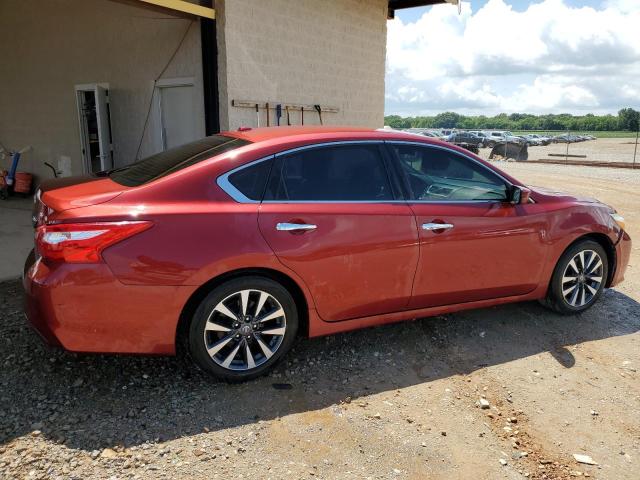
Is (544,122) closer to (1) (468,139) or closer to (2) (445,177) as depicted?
(1) (468,139)

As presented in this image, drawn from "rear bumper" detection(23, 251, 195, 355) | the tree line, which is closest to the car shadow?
"rear bumper" detection(23, 251, 195, 355)

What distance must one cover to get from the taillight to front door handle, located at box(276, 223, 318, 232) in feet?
2.77

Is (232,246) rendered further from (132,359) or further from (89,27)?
(89,27)

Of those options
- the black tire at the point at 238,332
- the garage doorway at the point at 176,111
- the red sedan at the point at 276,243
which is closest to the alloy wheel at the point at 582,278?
the red sedan at the point at 276,243

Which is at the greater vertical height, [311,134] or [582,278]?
[311,134]

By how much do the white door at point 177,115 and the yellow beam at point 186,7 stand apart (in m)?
1.20

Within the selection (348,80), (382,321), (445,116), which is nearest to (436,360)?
(382,321)

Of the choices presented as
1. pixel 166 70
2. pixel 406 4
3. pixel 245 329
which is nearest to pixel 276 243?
pixel 245 329

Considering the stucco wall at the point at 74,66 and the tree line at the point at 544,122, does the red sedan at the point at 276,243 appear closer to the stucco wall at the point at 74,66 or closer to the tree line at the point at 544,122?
the stucco wall at the point at 74,66

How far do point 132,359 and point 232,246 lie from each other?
120 cm

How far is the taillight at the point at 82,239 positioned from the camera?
9.45ft

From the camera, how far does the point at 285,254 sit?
3.24 meters

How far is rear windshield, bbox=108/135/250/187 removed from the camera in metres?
3.36

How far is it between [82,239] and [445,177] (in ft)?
8.32
